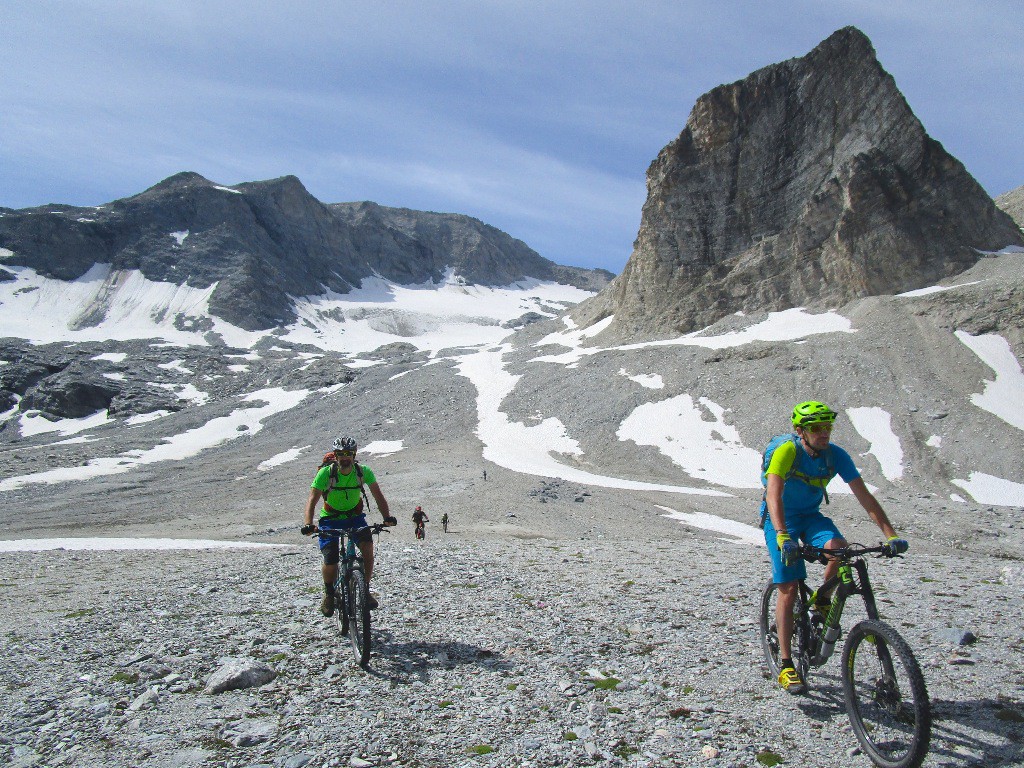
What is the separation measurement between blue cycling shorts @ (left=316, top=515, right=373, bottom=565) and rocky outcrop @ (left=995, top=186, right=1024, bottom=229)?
3897 inches

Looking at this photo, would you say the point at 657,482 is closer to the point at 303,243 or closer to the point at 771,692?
the point at 771,692

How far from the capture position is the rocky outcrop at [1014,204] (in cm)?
8212

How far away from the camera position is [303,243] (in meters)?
189

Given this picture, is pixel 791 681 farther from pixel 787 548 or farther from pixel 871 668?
pixel 787 548

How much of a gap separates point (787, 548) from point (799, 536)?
2.26 ft

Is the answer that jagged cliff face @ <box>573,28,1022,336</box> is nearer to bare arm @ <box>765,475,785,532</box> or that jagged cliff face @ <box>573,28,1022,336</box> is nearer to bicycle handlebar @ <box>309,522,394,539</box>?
bare arm @ <box>765,475,785,532</box>

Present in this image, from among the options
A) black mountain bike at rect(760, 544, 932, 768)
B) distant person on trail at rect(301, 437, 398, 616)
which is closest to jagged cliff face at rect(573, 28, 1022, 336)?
black mountain bike at rect(760, 544, 932, 768)

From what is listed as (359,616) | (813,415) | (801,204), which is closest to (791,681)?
(813,415)

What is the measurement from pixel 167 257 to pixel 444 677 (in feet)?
584

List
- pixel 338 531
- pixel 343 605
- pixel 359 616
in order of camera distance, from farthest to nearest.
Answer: pixel 338 531 < pixel 343 605 < pixel 359 616

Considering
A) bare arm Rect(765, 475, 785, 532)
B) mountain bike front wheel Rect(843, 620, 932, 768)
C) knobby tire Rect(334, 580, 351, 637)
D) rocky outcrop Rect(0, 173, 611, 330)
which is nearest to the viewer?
mountain bike front wheel Rect(843, 620, 932, 768)

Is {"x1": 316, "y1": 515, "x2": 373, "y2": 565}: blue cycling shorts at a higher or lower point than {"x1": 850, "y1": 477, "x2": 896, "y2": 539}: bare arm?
lower

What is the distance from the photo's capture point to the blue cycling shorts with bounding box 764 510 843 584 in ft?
20.0

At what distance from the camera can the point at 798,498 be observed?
6.27m
